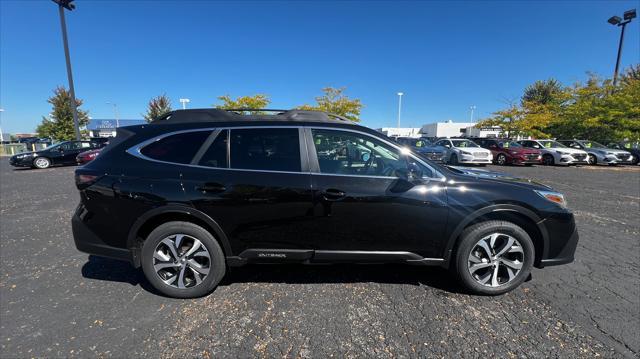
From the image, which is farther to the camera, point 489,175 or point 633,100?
point 633,100

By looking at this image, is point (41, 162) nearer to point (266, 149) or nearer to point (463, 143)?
point (266, 149)

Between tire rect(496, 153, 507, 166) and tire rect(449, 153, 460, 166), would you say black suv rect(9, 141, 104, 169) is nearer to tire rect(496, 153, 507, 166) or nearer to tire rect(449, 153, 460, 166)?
tire rect(449, 153, 460, 166)

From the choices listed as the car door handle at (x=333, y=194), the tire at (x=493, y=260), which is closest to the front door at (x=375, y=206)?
the car door handle at (x=333, y=194)

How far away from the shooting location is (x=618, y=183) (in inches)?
392

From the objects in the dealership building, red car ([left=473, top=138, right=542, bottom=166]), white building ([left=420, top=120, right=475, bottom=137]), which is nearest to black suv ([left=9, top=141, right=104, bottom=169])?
red car ([left=473, top=138, right=542, bottom=166])

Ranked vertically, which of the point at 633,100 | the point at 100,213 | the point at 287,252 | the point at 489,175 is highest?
the point at 633,100

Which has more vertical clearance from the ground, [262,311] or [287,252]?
[287,252]

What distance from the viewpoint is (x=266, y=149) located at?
9.18 ft

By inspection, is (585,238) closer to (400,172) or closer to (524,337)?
(524,337)

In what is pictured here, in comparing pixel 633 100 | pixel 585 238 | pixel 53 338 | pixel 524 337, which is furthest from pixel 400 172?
pixel 633 100

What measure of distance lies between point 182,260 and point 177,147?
3.70ft

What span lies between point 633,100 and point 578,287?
25914 millimetres

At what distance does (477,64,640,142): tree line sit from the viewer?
19.6 m

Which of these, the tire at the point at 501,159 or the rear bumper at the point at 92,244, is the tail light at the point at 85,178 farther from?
the tire at the point at 501,159
